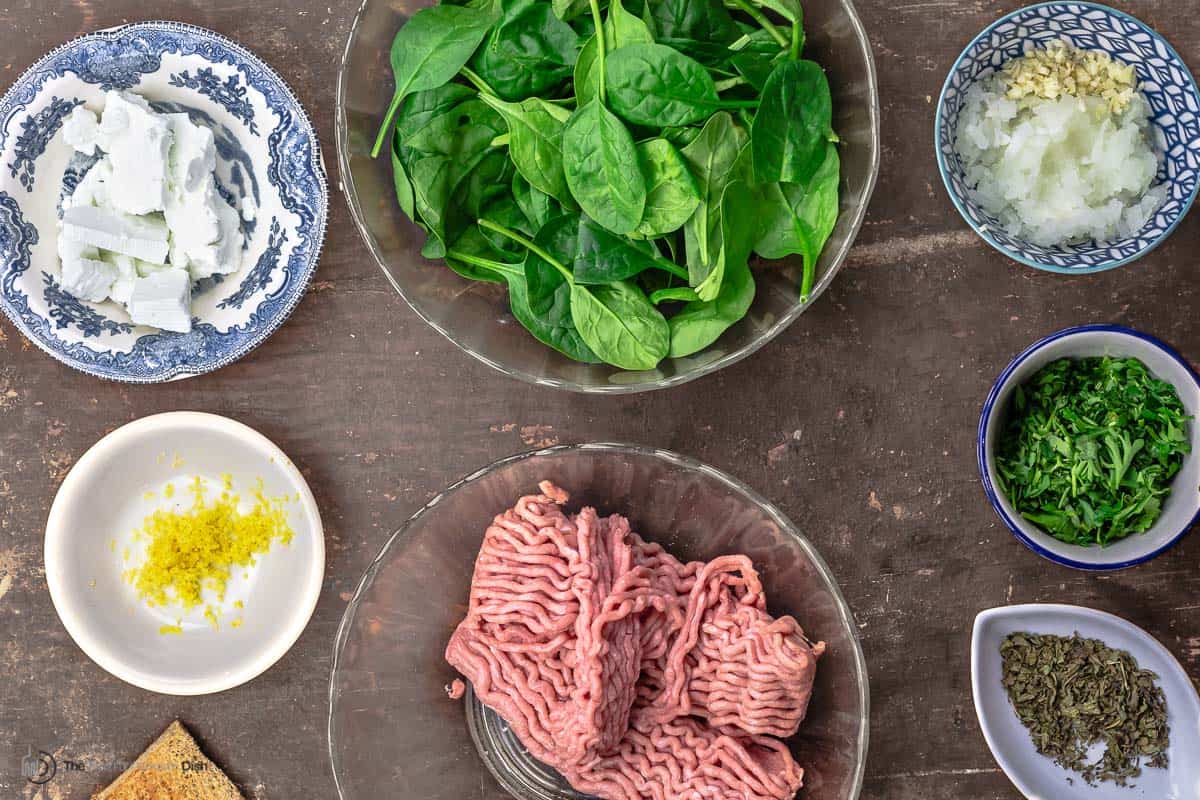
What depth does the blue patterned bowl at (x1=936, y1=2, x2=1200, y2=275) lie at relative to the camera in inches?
54.7

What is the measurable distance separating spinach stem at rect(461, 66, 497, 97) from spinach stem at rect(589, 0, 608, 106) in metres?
0.16

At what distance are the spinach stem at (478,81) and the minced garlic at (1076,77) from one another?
785 mm

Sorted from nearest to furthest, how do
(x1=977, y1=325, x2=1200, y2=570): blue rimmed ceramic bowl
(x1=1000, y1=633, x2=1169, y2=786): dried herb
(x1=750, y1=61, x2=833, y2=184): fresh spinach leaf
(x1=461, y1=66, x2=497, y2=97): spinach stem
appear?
(x1=750, y1=61, x2=833, y2=184): fresh spinach leaf, (x1=461, y1=66, x2=497, y2=97): spinach stem, (x1=977, y1=325, x2=1200, y2=570): blue rimmed ceramic bowl, (x1=1000, y1=633, x2=1169, y2=786): dried herb

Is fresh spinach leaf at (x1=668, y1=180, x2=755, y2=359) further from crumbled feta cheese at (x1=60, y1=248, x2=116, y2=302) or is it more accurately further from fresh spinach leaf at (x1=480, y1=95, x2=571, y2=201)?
crumbled feta cheese at (x1=60, y1=248, x2=116, y2=302)

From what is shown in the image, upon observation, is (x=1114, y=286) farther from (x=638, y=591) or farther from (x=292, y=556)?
(x=292, y=556)

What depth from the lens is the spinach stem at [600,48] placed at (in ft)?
3.96

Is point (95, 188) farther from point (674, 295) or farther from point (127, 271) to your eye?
point (674, 295)

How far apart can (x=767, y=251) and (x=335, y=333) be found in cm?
74

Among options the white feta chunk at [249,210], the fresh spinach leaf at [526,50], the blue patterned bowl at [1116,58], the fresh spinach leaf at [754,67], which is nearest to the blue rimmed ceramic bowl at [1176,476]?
the blue patterned bowl at [1116,58]

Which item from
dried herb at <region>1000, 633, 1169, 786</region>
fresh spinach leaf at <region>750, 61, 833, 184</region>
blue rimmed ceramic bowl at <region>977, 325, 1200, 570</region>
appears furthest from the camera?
dried herb at <region>1000, 633, 1169, 786</region>

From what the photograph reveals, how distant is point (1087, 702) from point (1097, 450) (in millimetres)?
418

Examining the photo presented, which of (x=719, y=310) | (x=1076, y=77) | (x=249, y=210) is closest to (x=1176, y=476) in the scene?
(x=1076, y=77)

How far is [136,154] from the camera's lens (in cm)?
148

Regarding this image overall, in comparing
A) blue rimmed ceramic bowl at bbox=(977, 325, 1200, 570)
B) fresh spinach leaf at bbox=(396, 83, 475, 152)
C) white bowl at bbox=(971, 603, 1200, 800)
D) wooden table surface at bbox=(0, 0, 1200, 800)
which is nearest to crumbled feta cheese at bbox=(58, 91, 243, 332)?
wooden table surface at bbox=(0, 0, 1200, 800)
